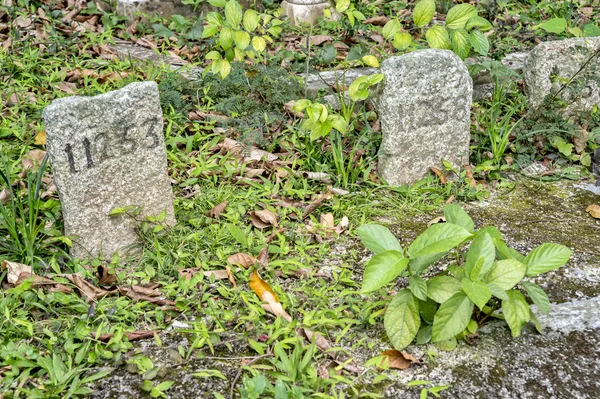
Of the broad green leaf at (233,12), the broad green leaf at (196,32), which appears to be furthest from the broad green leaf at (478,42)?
the broad green leaf at (196,32)

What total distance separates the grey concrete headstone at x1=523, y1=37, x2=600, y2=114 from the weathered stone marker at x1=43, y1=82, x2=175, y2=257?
2460 mm

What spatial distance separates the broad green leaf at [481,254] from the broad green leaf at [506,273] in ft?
0.10

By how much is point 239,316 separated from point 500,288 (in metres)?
1.03

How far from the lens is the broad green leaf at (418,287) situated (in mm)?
2557

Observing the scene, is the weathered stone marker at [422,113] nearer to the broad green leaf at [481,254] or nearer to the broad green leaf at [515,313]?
the broad green leaf at [481,254]

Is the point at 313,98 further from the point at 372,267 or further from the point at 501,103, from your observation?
the point at 372,267

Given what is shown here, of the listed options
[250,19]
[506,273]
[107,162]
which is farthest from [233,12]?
[506,273]

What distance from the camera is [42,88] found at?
15.1 ft

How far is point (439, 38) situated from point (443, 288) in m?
1.77

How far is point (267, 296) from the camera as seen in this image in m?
2.95

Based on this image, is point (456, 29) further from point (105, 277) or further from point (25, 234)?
point (25, 234)

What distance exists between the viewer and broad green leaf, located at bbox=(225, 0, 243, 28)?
369cm

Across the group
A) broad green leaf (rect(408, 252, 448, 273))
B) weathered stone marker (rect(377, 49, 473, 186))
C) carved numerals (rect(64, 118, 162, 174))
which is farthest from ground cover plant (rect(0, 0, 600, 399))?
carved numerals (rect(64, 118, 162, 174))

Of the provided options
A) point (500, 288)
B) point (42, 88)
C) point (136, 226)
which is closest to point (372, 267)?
point (500, 288)
